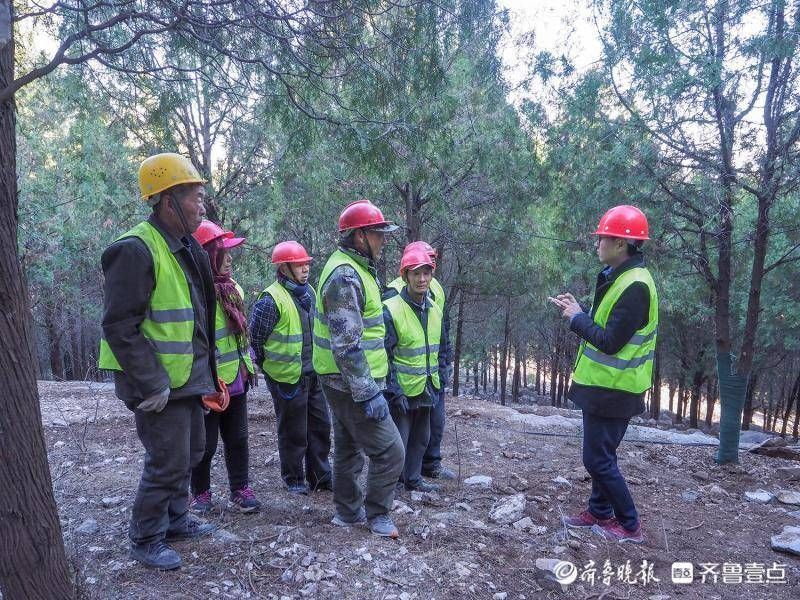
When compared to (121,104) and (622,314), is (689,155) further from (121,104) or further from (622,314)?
(121,104)

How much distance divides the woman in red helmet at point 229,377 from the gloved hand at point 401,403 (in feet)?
3.62

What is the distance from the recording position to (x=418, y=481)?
189 inches

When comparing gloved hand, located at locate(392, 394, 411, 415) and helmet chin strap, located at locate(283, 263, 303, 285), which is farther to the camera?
helmet chin strap, located at locate(283, 263, 303, 285)

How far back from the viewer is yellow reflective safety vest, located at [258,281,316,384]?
14.3 feet

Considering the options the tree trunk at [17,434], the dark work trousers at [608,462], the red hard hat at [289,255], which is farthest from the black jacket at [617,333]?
the tree trunk at [17,434]

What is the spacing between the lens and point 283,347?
436 centimetres

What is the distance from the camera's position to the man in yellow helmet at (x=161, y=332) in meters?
2.70

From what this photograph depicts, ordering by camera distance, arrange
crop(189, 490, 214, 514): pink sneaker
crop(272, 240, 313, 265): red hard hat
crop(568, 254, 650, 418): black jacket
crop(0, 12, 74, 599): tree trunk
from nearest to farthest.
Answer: crop(0, 12, 74, 599): tree trunk < crop(568, 254, 650, 418): black jacket < crop(189, 490, 214, 514): pink sneaker < crop(272, 240, 313, 265): red hard hat

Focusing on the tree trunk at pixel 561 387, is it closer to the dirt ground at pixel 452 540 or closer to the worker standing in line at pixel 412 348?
the dirt ground at pixel 452 540

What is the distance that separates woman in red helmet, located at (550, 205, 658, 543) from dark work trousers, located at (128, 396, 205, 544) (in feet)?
8.15

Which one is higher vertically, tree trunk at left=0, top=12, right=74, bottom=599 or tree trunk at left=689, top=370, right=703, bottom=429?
tree trunk at left=0, top=12, right=74, bottom=599

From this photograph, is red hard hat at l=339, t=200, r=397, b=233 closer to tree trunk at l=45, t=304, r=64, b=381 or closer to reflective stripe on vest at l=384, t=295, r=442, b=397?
reflective stripe on vest at l=384, t=295, r=442, b=397

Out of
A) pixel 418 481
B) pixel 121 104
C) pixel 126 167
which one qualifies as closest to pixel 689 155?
pixel 418 481

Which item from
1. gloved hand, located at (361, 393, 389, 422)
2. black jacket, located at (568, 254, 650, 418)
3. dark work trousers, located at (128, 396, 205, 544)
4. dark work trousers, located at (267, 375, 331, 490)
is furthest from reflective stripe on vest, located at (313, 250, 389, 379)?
black jacket, located at (568, 254, 650, 418)
